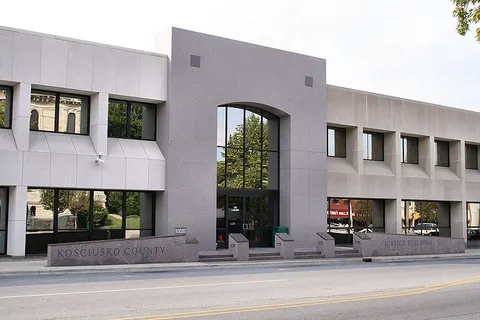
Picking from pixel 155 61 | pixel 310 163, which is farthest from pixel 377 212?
pixel 155 61

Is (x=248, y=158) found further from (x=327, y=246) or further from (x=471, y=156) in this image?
(x=471, y=156)

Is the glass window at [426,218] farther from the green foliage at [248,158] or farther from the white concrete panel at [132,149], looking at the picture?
the white concrete panel at [132,149]

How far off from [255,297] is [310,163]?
1820 centimetres

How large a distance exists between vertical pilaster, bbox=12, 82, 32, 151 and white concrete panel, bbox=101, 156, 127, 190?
341 centimetres

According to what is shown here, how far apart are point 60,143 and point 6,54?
13.3ft

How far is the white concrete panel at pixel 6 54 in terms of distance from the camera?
2261 cm

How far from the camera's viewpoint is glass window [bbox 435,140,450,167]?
39.5 metres

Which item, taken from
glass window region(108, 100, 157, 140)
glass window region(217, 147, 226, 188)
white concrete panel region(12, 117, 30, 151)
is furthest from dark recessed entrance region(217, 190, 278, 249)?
white concrete panel region(12, 117, 30, 151)

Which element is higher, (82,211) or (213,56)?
(213,56)

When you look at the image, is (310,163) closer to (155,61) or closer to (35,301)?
(155,61)

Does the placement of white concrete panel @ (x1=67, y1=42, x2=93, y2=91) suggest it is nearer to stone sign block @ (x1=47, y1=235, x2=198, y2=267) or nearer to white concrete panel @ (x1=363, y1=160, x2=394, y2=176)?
stone sign block @ (x1=47, y1=235, x2=198, y2=267)

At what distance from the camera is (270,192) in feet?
100

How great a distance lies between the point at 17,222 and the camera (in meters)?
22.5

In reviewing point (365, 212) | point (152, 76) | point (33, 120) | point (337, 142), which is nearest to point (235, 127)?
point (152, 76)
